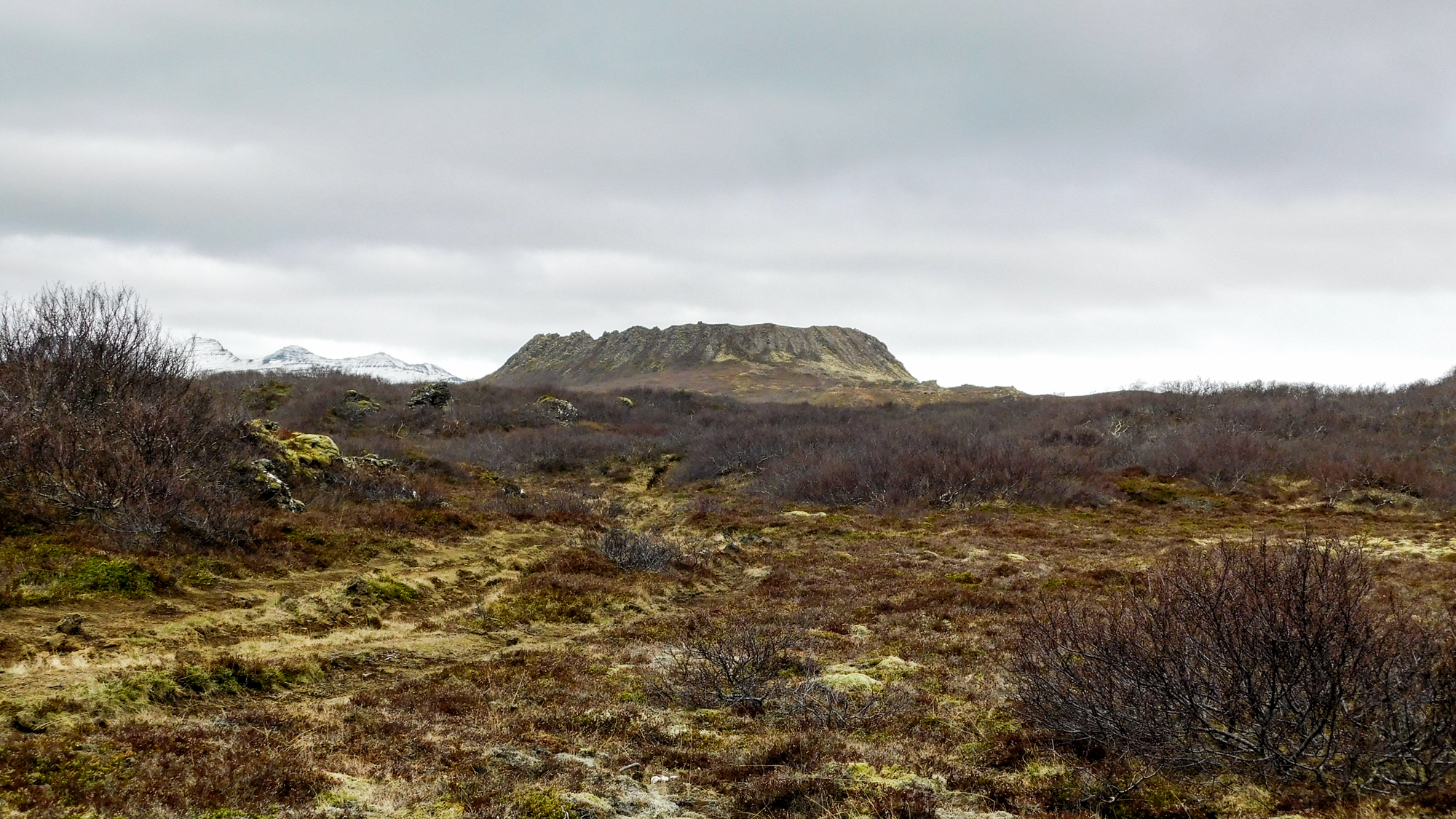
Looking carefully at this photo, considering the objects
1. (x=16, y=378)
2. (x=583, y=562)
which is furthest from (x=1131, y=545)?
(x=16, y=378)

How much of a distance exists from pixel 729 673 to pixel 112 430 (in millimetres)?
13430

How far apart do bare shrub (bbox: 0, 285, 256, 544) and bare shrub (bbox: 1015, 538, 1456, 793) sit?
1377 cm

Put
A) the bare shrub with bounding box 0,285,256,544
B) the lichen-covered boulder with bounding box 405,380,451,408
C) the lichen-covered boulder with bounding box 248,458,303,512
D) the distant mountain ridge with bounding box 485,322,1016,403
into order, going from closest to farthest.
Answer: the bare shrub with bounding box 0,285,256,544 < the lichen-covered boulder with bounding box 248,458,303,512 < the lichen-covered boulder with bounding box 405,380,451,408 < the distant mountain ridge with bounding box 485,322,1016,403

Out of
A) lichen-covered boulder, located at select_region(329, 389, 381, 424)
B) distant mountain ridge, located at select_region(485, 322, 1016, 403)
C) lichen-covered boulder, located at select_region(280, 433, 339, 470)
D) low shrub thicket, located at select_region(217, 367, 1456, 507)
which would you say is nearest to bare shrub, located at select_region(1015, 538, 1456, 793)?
lichen-covered boulder, located at select_region(280, 433, 339, 470)

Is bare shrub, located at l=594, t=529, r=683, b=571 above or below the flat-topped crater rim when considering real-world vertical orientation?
below

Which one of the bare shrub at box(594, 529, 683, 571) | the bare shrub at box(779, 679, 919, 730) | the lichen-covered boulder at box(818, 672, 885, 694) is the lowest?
the bare shrub at box(594, 529, 683, 571)

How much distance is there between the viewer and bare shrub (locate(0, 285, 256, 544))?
12.1 m

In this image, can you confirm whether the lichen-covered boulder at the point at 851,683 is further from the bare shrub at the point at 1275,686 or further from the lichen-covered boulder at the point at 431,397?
the lichen-covered boulder at the point at 431,397

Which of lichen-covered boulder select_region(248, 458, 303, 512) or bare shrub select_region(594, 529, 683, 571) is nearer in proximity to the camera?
lichen-covered boulder select_region(248, 458, 303, 512)

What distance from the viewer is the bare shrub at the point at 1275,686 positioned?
15.8ft

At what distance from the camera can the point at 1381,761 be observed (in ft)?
15.5

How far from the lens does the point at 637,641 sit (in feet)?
38.4

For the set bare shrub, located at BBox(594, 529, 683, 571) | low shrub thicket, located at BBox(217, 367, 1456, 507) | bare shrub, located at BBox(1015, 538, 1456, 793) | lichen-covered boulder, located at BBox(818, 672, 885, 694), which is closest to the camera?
bare shrub, located at BBox(1015, 538, 1456, 793)

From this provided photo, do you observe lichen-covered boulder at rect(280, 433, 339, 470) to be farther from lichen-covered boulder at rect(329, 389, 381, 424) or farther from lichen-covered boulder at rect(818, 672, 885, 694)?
lichen-covered boulder at rect(329, 389, 381, 424)
